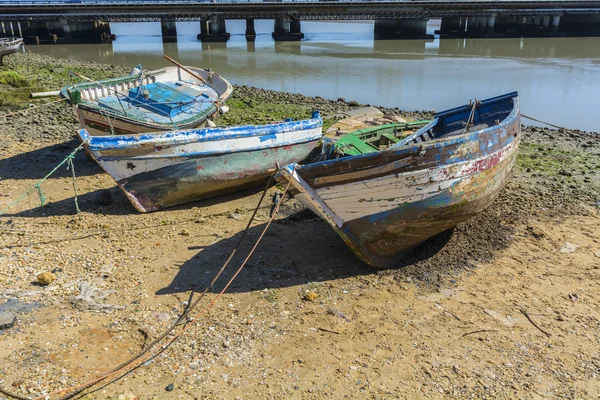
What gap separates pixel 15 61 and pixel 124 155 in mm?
22378

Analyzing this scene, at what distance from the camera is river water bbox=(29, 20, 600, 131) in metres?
19.1

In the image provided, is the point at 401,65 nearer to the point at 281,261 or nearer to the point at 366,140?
the point at 366,140

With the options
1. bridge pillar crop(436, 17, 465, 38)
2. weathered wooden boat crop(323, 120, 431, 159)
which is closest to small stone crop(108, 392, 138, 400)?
weathered wooden boat crop(323, 120, 431, 159)

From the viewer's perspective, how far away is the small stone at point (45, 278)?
555 centimetres

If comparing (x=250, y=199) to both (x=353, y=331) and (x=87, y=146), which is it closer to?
(x=87, y=146)

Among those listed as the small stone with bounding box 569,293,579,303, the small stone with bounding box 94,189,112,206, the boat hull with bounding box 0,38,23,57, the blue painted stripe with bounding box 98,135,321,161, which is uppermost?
the boat hull with bounding box 0,38,23,57

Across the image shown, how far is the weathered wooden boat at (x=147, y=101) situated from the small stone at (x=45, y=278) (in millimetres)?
4038

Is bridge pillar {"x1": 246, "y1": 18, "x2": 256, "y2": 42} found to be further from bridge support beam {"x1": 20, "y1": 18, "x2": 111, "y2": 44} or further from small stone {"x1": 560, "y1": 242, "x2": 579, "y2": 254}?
small stone {"x1": 560, "y1": 242, "x2": 579, "y2": 254}

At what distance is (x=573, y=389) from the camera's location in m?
A: 4.33

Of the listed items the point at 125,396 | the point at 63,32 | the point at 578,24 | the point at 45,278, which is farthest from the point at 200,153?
the point at 578,24

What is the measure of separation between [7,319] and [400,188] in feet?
14.5

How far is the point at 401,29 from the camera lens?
44156 mm

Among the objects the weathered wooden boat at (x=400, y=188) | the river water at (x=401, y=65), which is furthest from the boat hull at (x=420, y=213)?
the river water at (x=401, y=65)

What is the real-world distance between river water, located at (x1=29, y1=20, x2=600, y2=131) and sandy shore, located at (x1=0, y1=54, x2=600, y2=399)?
34.9ft
